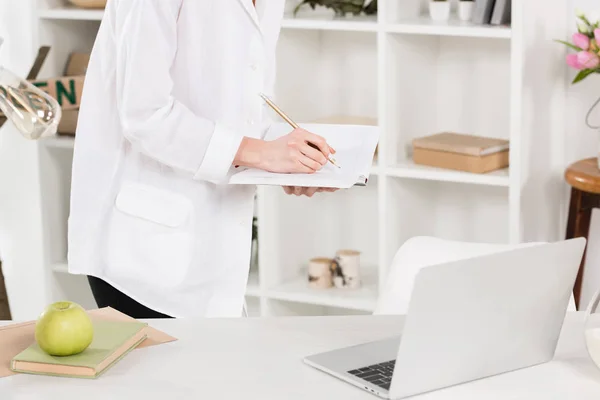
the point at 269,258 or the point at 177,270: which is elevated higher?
the point at 177,270

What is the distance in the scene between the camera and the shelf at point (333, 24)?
130 inches

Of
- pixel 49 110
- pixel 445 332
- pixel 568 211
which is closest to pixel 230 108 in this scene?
pixel 49 110

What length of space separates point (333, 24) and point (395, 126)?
1.27 feet

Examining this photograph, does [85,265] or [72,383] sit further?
[85,265]

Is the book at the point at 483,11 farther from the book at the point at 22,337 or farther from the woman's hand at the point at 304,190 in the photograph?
the book at the point at 22,337

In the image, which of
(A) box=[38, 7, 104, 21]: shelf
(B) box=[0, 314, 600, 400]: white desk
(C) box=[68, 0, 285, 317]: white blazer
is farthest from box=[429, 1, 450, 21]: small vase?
(B) box=[0, 314, 600, 400]: white desk

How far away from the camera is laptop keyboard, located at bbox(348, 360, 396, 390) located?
158 cm

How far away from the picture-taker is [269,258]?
3.57 meters

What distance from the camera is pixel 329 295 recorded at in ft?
11.6

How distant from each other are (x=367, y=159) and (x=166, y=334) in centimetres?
61

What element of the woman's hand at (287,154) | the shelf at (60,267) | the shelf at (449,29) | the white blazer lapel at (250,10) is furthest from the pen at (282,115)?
the shelf at (60,267)

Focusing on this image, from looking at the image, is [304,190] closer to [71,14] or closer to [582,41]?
[582,41]

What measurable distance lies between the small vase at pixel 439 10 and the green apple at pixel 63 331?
77.4 inches

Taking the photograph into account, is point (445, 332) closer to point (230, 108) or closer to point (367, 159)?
point (367, 159)
